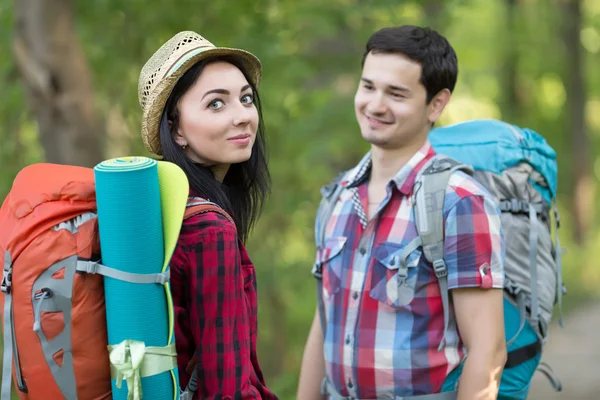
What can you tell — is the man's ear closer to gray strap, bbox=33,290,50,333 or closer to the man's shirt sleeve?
the man's shirt sleeve

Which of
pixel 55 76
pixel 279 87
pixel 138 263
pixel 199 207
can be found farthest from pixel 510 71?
pixel 138 263

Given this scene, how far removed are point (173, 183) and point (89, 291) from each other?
12.7 inches

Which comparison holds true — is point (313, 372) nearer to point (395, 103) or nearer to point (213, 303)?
point (395, 103)

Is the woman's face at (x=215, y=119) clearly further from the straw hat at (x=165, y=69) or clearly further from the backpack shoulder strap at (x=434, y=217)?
the backpack shoulder strap at (x=434, y=217)

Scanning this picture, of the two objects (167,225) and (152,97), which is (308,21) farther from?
(167,225)

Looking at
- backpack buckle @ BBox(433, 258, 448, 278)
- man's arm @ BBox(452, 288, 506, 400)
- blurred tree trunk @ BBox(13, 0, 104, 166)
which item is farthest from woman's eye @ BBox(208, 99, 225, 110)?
blurred tree trunk @ BBox(13, 0, 104, 166)

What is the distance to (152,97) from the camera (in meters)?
2.12

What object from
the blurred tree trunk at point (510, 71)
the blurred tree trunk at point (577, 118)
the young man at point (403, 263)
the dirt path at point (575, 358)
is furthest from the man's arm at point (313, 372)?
the blurred tree trunk at point (577, 118)

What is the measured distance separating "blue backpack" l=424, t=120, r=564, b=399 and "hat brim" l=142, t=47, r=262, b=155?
0.90m

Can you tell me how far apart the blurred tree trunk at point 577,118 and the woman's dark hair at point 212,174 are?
38.3 ft

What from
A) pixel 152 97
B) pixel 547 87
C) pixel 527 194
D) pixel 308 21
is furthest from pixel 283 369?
pixel 547 87

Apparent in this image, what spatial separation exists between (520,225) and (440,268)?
19.4 inches

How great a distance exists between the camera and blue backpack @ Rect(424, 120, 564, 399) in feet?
9.39

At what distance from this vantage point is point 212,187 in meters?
2.13
